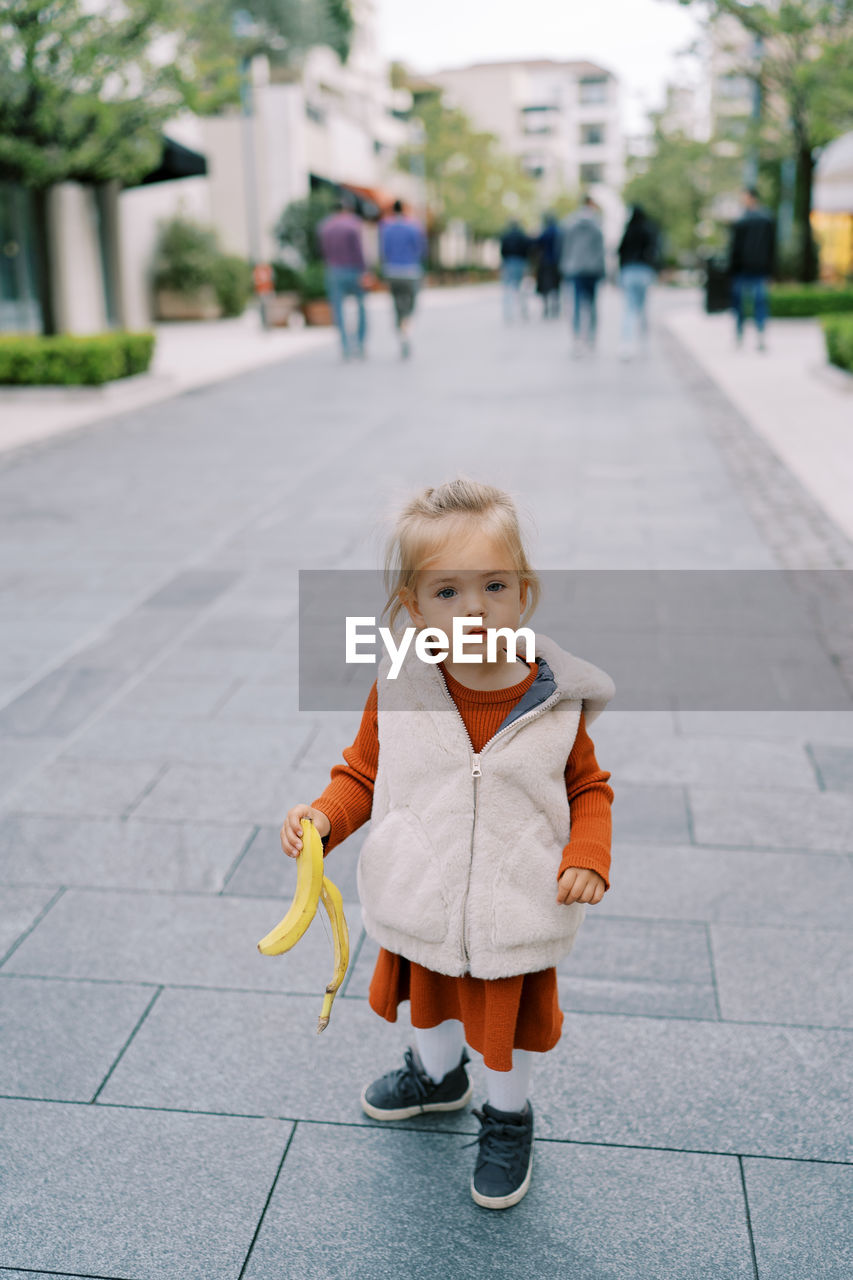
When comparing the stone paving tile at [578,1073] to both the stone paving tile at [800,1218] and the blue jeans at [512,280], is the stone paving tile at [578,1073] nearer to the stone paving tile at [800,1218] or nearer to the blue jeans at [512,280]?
the stone paving tile at [800,1218]

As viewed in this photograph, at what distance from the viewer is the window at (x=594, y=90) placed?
118 metres

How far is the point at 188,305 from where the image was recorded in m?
27.2

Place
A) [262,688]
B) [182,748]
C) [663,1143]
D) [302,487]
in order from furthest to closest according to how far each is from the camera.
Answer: [302,487]
[262,688]
[182,748]
[663,1143]

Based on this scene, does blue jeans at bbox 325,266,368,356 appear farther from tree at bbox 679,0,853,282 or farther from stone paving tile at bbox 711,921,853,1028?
stone paving tile at bbox 711,921,853,1028

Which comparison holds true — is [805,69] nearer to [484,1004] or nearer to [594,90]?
[484,1004]

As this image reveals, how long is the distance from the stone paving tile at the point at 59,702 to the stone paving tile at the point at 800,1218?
113 inches

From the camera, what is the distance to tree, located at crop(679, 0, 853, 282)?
15.2m

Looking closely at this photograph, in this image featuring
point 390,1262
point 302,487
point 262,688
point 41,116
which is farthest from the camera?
point 41,116

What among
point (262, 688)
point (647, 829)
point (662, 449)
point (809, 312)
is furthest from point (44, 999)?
point (809, 312)

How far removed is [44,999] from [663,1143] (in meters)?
1.37

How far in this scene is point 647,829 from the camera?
3.55 metres

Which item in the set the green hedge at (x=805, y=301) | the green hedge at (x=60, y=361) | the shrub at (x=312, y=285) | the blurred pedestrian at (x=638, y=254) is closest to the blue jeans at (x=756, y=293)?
the blurred pedestrian at (x=638, y=254)

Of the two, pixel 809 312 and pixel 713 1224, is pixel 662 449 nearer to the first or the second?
pixel 713 1224

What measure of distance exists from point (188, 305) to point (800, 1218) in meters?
27.1
